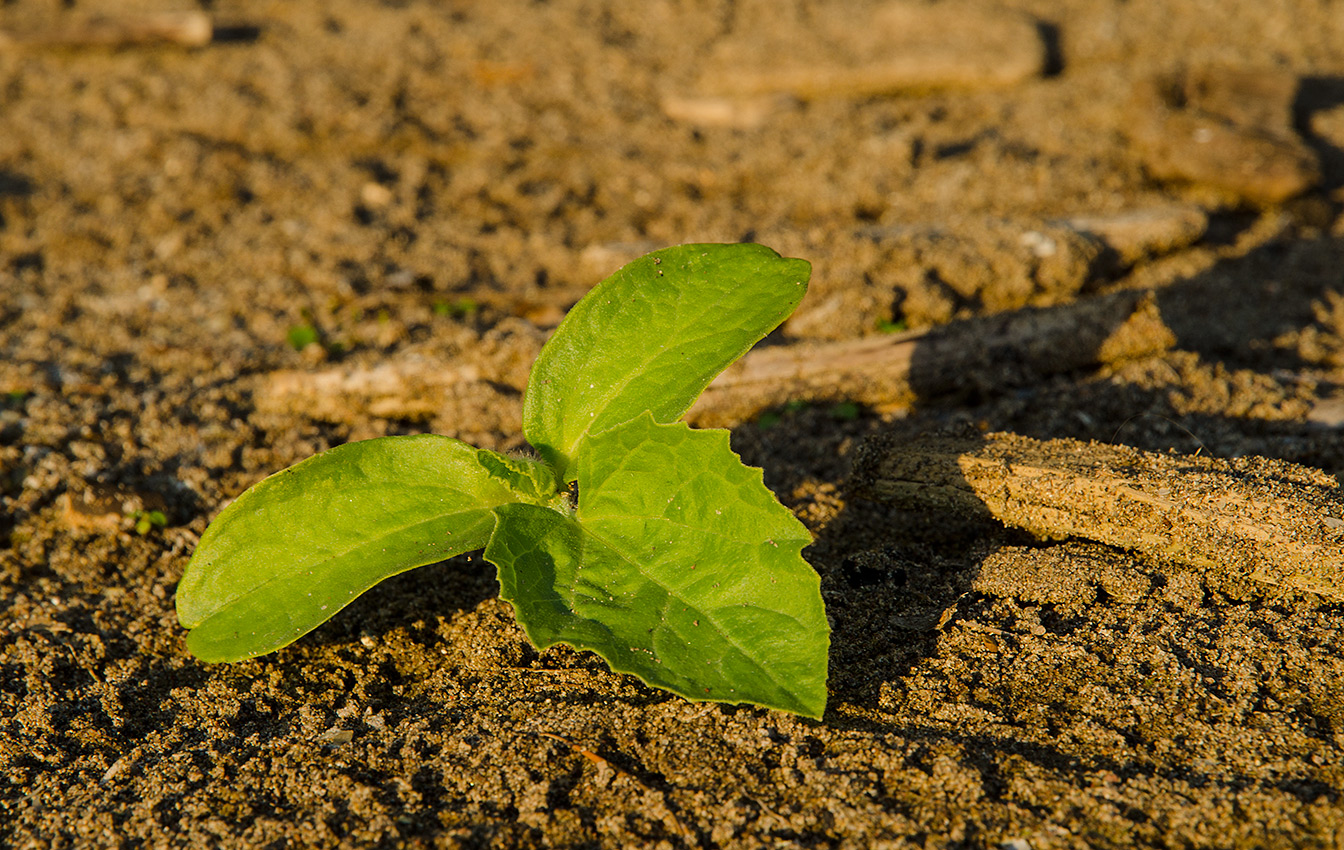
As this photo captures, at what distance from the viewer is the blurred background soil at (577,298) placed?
188 centimetres

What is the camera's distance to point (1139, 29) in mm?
5316

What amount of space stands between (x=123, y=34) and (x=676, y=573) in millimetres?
5341

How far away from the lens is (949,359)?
10.4 feet

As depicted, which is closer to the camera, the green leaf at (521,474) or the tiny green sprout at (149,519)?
the green leaf at (521,474)

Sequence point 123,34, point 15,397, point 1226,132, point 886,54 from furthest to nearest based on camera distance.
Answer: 1. point 123,34
2. point 886,54
3. point 1226,132
4. point 15,397

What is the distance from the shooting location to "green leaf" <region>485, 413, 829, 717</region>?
6.08 ft

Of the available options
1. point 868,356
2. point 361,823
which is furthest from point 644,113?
point 361,823

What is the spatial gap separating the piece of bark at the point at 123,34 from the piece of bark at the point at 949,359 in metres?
4.23

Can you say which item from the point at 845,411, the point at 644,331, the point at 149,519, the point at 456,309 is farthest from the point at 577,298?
the point at 149,519

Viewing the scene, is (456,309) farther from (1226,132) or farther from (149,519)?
(1226,132)

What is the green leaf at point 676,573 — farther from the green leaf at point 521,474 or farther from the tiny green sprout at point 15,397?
the tiny green sprout at point 15,397

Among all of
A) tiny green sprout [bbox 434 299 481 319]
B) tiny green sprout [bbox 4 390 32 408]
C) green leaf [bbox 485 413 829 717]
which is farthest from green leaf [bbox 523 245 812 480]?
tiny green sprout [bbox 4 390 32 408]

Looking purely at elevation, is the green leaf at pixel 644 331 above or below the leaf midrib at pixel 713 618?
above

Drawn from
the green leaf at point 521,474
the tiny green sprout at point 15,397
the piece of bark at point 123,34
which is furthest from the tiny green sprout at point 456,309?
the piece of bark at point 123,34
